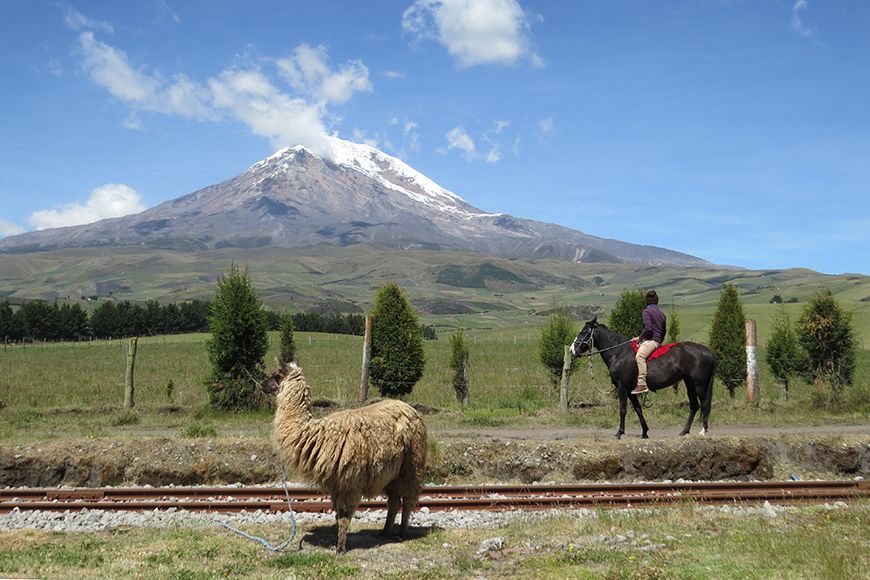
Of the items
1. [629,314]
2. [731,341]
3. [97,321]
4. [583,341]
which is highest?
[629,314]

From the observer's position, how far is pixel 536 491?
11750mm

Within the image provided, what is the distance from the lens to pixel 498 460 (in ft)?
45.8

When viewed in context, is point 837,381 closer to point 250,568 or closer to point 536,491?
point 536,491

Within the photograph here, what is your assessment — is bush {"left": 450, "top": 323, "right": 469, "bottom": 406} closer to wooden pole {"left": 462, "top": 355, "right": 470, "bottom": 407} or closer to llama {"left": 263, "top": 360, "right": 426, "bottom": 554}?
wooden pole {"left": 462, "top": 355, "right": 470, "bottom": 407}

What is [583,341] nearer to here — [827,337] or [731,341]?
[731,341]

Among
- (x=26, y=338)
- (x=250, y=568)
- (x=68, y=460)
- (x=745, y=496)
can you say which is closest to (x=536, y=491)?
(x=745, y=496)

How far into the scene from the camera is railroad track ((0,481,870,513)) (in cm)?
1064

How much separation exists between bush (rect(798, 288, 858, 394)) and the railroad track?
1879cm

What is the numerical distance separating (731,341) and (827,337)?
3.55 m

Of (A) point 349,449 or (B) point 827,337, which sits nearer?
(A) point 349,449

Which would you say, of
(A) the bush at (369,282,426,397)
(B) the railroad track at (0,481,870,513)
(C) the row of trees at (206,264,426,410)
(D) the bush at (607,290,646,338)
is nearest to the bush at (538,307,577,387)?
(D) the bush at (607,290,646,338)

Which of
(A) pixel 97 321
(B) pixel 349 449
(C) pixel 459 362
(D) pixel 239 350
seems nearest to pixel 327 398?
(D) pixel 239 350

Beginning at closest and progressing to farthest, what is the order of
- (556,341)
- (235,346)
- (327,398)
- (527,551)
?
1. (527,551)
2. (235,346)
3. (327,398)
4. (556,341)

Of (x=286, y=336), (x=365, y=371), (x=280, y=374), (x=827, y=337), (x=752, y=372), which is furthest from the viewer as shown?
(x=286, y=336)
